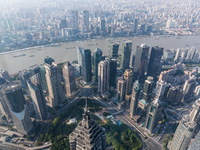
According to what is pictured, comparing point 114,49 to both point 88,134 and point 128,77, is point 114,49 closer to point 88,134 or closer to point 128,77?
point 128,77

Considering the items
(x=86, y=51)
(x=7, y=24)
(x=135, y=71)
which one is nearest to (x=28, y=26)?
(x=7, y=24)

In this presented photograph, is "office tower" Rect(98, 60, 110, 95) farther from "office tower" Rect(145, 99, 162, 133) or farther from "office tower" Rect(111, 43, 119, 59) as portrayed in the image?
"office tower" Rect(145, 99, 162, 133)

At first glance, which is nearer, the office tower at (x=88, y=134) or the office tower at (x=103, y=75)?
the office tower at (x=88, y=134)

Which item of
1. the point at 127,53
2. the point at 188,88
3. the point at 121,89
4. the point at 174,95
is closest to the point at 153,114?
the point at 121,89

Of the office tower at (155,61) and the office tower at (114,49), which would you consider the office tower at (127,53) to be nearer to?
the office tower at (114,49)

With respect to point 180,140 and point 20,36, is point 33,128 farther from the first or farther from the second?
point 20,36

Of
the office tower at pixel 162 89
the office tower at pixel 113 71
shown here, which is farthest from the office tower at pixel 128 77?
the office tower at pixel 162 89
